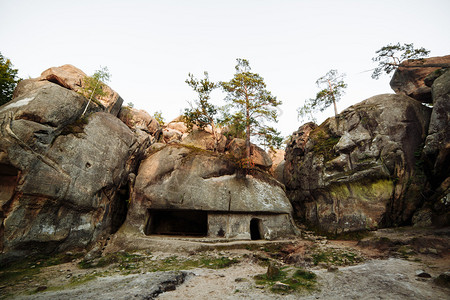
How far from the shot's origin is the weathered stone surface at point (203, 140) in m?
20.7

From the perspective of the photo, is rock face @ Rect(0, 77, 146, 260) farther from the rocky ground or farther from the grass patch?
the grass patch

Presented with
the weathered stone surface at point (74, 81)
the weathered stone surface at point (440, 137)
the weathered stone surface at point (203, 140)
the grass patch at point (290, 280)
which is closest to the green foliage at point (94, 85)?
the weathered stone surface at point (74, 81)

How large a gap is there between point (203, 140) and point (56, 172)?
1315cm

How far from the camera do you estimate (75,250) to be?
9766 mm

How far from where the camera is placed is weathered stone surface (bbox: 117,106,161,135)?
19.7 meters

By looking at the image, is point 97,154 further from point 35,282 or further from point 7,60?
point 7,60

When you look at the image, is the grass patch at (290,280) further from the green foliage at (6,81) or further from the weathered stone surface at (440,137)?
the green foliage at (6,81)

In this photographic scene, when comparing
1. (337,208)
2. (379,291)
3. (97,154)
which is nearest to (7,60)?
(97,154)

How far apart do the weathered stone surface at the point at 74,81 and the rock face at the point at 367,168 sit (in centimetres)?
1765

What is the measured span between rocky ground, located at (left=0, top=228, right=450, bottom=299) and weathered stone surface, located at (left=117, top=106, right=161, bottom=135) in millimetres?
13022

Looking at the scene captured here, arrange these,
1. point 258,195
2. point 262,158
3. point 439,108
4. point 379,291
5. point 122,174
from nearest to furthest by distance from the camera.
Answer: point 379,291, point 439,108, point 122,174, point 258,195, point 262,158

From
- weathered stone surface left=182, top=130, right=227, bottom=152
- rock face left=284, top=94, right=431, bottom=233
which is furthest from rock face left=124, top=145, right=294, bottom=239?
weathered stone surface left=182, top=130, right=227, bottom=152

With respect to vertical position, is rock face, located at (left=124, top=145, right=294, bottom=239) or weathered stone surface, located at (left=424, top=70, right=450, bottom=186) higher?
weathered stone surface, located at (left=424, top=70, right=450, bottom=186)

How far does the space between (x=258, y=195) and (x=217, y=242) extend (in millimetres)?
4477
